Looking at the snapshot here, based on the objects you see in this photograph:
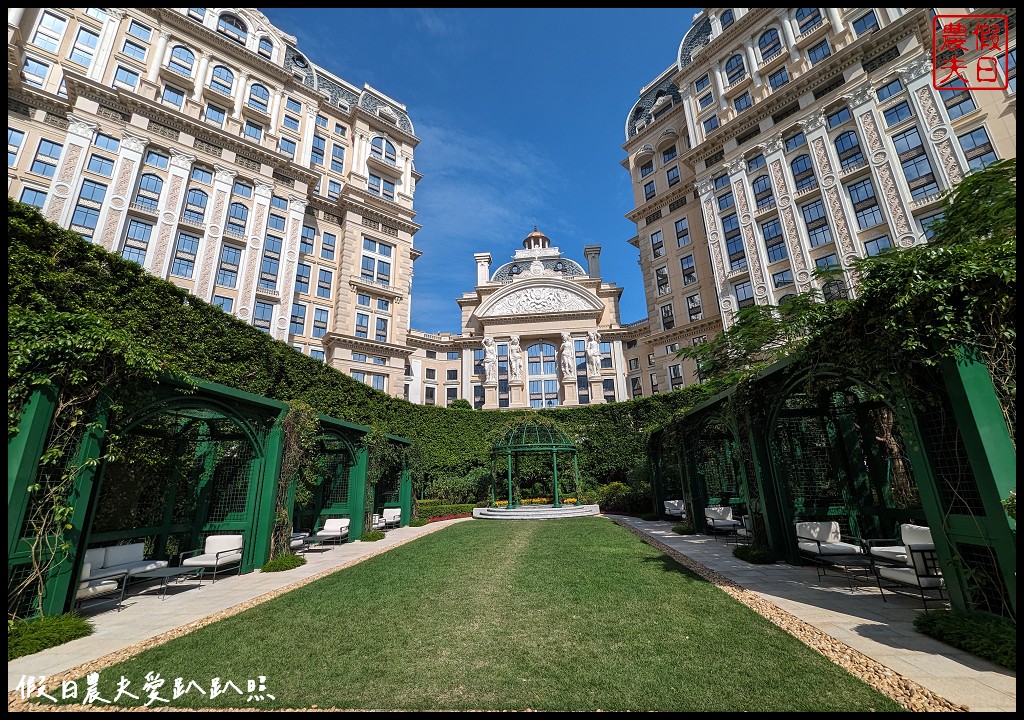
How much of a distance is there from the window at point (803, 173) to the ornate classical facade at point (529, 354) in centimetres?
1911

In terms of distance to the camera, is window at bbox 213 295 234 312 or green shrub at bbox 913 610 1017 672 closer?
green shrub at bbox 913 610 1017 672

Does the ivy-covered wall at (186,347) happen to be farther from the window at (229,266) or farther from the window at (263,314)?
the window at (229,266)

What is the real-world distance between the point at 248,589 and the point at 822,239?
33.3 m

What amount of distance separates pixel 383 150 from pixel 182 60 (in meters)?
15.0

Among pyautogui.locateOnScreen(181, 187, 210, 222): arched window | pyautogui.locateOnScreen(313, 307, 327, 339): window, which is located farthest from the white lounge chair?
pyautogui.locateOnScreen(181, 187, 210, 222): arched window

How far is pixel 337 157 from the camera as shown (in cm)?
3953

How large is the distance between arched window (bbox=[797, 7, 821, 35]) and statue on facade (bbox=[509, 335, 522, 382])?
30784mm

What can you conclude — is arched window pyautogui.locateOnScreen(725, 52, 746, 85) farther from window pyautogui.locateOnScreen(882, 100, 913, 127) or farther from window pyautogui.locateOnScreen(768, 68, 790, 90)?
window pyautogui.locateOnScreen(882, 100, 913, 127)

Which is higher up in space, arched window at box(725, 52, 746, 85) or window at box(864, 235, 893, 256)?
arched window at box(725, 52, 746, 85)

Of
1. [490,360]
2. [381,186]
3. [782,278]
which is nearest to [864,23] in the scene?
[782,278]

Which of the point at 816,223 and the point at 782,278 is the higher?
the point at 816,223

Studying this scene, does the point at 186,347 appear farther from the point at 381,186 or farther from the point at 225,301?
the point at 381,186

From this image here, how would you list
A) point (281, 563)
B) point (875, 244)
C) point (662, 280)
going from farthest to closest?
point (662, 280)
point (875, 244)
point (281, 563)

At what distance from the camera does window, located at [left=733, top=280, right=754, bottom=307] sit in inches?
1218
